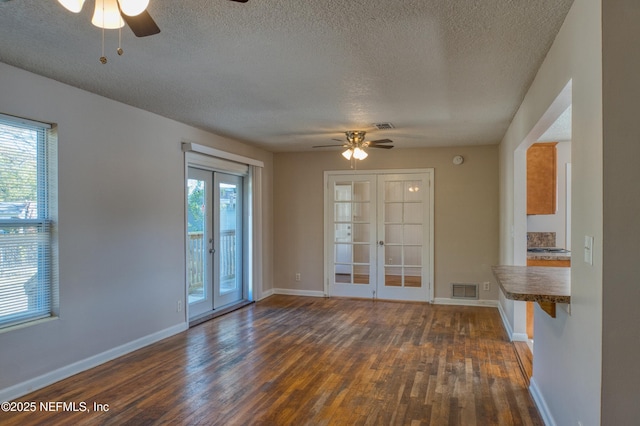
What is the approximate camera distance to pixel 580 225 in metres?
1.99

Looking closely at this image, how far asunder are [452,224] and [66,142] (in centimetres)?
516

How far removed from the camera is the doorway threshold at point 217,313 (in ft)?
17.3

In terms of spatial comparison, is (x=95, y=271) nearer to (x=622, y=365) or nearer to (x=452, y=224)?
(x=622, y=365)

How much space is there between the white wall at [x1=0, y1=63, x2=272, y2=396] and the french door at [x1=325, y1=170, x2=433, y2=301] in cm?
282

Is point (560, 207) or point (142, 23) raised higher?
point (142, 23)

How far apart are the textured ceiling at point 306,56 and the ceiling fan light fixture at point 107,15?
1.59 feet

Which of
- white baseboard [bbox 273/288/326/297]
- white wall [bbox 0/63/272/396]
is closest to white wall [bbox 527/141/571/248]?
white baseboard [bbox 273/288/326/297]

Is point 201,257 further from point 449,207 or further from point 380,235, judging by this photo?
point 449,207

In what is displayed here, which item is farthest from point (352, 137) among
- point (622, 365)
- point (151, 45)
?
point (622, 365)

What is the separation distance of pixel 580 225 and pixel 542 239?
444 cm

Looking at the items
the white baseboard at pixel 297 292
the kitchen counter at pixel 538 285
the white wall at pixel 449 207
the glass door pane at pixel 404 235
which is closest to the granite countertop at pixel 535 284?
the kitchen counter at pixel 538 285

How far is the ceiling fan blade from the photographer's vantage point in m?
1.64

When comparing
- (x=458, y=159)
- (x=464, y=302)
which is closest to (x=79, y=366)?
(x=464, y=302)

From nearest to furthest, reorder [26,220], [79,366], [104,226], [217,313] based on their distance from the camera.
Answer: [26,220] → [79,366] → [104,226] → [217,313]
